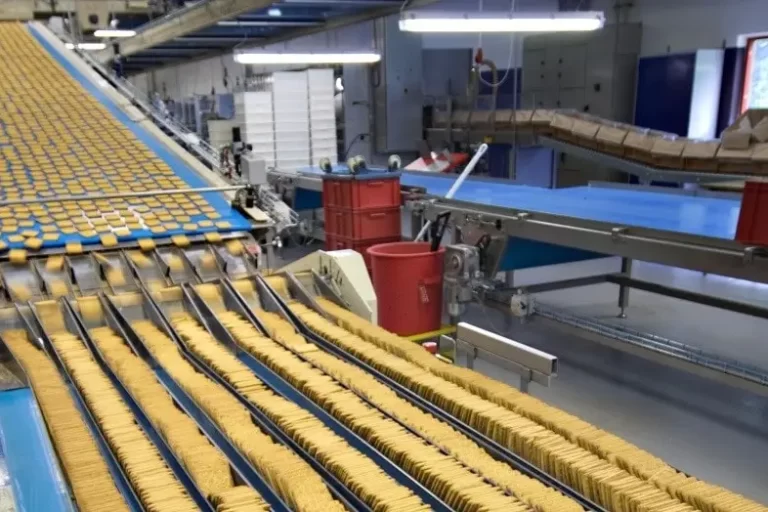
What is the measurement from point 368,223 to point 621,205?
211 cm

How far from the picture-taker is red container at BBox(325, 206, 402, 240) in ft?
19.2

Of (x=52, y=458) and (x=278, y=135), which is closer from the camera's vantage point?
(x=52, y=458)

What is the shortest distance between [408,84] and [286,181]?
3.40 m

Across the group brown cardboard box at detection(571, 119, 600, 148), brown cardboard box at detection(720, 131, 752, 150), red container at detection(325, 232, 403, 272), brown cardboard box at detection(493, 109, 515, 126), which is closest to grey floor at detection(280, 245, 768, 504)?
red container at detection(325, 232, 403, 272)

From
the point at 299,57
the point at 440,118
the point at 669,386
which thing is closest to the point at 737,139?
the point at 669,386

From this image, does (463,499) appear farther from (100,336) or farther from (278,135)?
(278,135)

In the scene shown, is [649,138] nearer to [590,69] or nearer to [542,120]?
[542,120]

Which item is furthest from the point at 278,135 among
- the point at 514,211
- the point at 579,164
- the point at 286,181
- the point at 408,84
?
the point at 514,211

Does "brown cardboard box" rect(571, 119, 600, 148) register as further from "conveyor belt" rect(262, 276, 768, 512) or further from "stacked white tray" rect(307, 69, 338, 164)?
"conveyor belt" rect(262, 276, 768, 512)

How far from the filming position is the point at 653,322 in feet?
19.4

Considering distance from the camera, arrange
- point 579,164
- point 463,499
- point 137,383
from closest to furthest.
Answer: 1. point 463,499
2. point 137,383
3. point 579,164

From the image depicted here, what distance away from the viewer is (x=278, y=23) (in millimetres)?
9734

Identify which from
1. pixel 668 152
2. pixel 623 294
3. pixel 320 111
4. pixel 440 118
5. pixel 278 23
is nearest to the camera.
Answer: pixel 623 294

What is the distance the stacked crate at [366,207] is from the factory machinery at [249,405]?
1747mm
